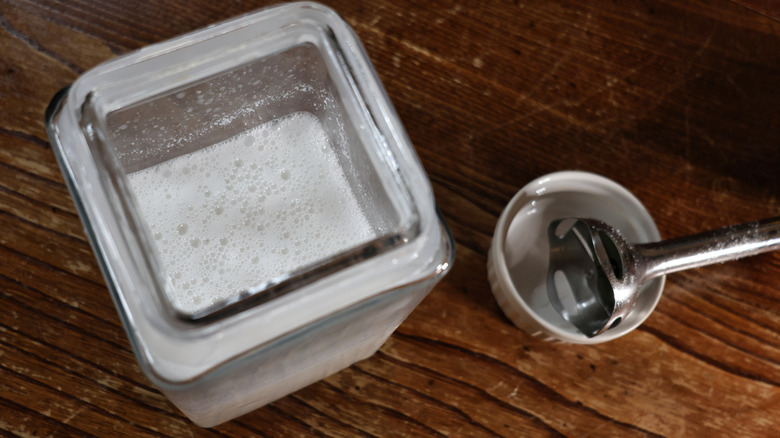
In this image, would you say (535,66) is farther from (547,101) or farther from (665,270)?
(665,270)

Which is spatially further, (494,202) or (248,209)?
(494,202)

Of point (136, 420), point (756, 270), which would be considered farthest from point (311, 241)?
point (756, 270)

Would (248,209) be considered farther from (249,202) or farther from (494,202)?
(494,202)

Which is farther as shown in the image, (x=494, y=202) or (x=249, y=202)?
(x=494, y=202)

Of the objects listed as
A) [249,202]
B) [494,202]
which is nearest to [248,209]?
[249,202]

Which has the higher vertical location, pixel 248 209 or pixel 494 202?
pixel 248 209

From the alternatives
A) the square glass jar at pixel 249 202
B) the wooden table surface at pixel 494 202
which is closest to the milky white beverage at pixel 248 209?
the square glass jar at pixel 249 202
